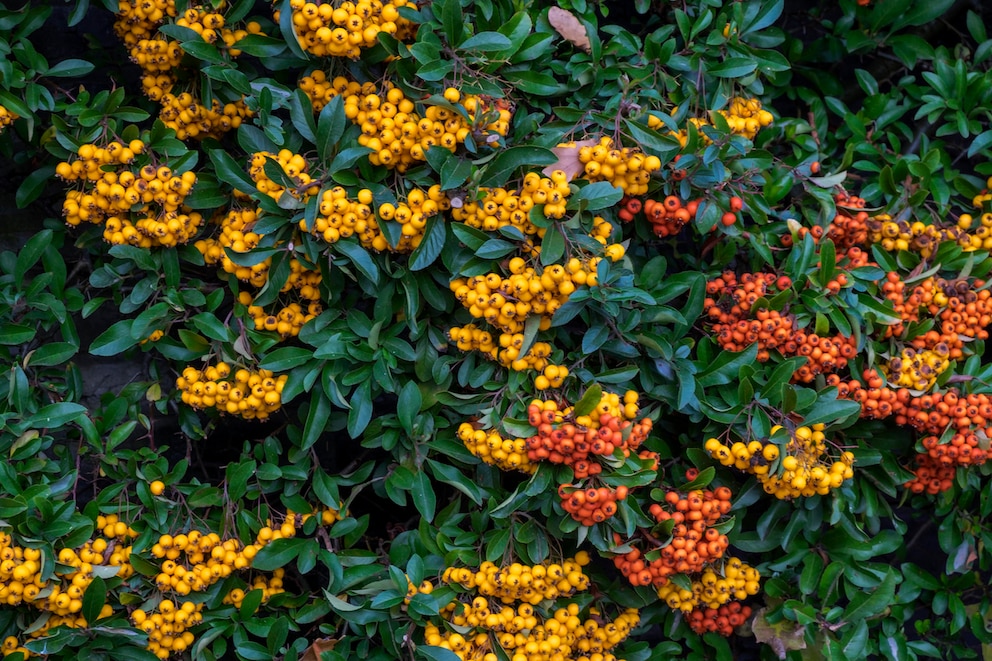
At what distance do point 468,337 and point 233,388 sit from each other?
2.52ft

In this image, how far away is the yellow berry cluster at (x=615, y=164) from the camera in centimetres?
266

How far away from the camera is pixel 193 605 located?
270cm

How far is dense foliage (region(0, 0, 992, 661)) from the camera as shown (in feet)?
8.57

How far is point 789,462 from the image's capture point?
2.64 metres

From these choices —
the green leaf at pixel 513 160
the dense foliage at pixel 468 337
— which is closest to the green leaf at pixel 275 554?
the dense foliage at pixel 468 337

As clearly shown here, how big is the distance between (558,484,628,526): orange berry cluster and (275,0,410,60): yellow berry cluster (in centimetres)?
146

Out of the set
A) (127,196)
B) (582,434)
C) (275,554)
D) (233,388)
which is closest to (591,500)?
(582,434)

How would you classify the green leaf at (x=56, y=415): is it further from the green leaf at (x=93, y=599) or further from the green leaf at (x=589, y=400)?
the green leaf at (x=589, y=400)

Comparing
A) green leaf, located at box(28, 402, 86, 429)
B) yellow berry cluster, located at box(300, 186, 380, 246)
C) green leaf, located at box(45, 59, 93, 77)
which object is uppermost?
green leaf, located at box(45, 59, 93, 77)

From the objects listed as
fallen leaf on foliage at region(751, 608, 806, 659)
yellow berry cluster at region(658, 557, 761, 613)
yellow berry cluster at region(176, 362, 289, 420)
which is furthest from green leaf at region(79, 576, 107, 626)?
fallen leaf on foliage at region(751, 608, 806, 659)

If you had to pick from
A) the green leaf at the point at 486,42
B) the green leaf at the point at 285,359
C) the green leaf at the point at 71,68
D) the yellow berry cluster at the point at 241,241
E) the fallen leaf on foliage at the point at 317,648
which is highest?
the green leaf at the point at 486,42

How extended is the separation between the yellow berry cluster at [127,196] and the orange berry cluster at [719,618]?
2.24 metres

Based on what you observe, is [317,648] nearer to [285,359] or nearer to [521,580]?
[521,580]

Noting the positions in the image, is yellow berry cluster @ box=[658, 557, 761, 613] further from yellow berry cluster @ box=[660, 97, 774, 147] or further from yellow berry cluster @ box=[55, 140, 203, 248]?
yellow berry cluster @ box=[55, 140, 203, 248]
